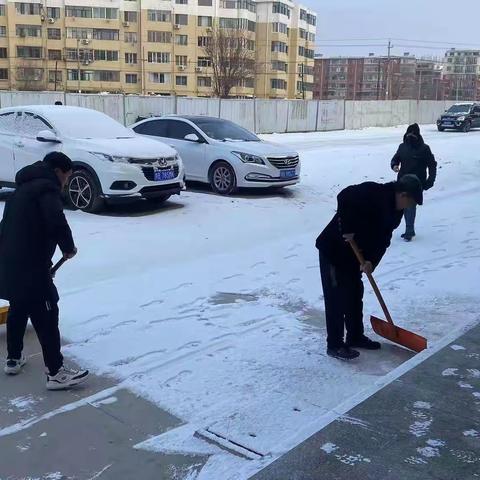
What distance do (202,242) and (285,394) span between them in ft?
14.6

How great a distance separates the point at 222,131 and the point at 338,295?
8.49 meters

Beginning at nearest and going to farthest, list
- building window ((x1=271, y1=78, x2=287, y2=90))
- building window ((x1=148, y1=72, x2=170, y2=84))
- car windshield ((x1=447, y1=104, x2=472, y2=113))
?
A: car windshield ((x1=447, y1=104, x2=472, y2=113))
building window ((x1=148, y1=72, x2=170, y2=84))
building window ((x1=271, y1=78, x2=287, y2=90))

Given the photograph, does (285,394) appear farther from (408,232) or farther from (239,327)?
(408,232)

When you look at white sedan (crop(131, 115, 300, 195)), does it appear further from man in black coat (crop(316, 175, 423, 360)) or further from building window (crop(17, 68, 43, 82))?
building window (crop(17, 68, 43, 82))

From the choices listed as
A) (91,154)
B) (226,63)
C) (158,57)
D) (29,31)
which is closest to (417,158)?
(91,154)

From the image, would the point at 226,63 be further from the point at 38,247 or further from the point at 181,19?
the point at 38,247

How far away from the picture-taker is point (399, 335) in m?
4.92

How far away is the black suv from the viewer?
33750 mm

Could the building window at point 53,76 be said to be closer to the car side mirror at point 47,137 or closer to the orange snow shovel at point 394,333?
the car side mirror at point 47,137

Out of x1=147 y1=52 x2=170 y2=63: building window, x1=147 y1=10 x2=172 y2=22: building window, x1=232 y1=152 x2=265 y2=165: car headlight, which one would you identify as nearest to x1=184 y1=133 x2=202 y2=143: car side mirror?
x1=232 y1=152 x2=265 y2=165: car headlight

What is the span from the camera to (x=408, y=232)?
8891 millimetres

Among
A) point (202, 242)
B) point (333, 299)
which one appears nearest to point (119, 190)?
point (202, 242)

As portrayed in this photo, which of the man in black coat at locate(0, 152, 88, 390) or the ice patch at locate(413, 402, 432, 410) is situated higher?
the man in black coat at locate(0, 152, 88, 390)

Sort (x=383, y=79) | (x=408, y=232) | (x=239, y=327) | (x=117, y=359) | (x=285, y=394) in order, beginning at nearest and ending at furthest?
(x=285, y=394), (x=117, y=359), (x=239, y=327), (x=408, y=232), (x=383, y=79)
